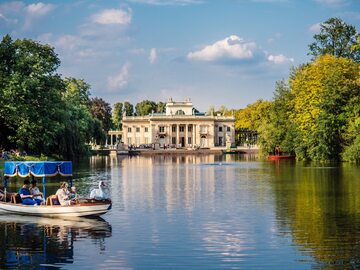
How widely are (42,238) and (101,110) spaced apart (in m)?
130

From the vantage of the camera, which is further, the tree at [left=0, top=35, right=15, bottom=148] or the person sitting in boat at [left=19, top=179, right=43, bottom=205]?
the tree at [left=0, top=35, right=15, bottom=148]

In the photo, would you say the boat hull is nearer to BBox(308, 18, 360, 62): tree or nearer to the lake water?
the lake water

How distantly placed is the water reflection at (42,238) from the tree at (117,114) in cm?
15962

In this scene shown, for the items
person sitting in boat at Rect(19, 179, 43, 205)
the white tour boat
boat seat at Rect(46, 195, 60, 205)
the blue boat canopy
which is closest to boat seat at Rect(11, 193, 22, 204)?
the white tour boat

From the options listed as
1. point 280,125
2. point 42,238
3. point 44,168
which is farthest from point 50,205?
point 280,125

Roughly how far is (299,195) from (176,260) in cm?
1900

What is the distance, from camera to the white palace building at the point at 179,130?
164 metres

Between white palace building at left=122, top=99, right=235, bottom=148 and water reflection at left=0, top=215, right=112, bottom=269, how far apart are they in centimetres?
13355

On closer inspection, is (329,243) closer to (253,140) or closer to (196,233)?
(196,233)

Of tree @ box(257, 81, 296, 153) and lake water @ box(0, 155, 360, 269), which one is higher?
tree @ box(257, 81, 296, 153)

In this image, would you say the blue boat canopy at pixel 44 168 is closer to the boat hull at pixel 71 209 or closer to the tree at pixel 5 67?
the boat hull at pixel 71 209

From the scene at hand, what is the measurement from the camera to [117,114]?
19288 cm

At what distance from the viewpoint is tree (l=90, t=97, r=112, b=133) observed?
14950 centimetres

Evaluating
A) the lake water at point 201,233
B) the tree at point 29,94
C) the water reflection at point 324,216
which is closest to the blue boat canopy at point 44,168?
the lake water at point 201,233
